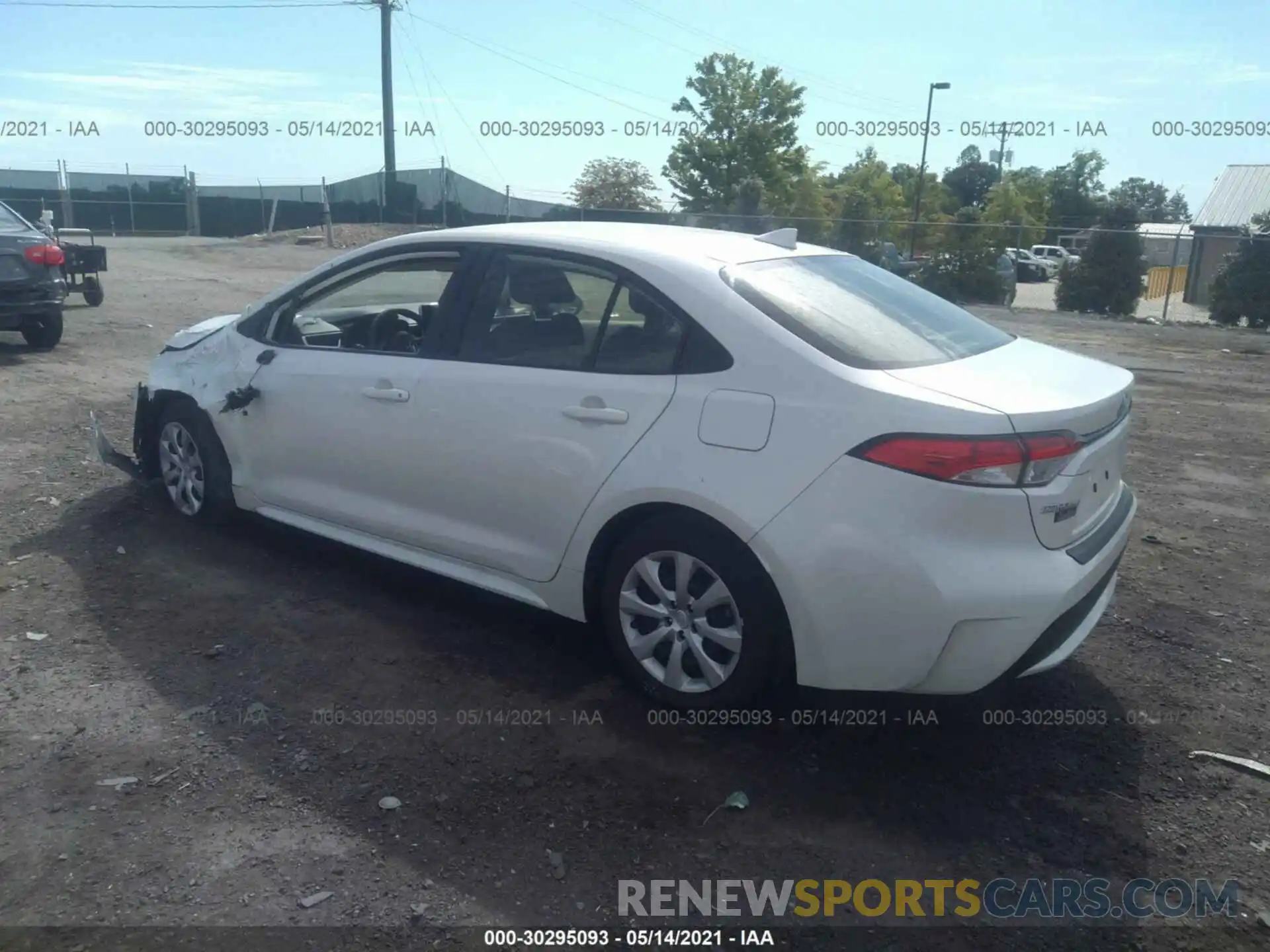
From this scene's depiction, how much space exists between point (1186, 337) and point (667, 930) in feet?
60.0

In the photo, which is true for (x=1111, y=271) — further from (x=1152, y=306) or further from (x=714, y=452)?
(x=714, y=452)

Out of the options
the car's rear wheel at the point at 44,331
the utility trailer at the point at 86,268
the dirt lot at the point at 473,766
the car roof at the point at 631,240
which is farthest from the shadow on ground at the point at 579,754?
the utility trailer at the point at 86,268

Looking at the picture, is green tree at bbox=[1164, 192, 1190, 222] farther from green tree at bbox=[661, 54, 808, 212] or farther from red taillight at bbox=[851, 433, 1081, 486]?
red taillight at bbox=[851, 433, 1081, 486]

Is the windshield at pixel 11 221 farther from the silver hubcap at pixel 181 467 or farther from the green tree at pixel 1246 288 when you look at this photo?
the green tree at pixel 1246 288

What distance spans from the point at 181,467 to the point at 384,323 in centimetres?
153

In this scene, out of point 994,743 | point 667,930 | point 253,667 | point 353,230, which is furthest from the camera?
point 353,230

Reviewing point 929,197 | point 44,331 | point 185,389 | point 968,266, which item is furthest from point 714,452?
point 929,197

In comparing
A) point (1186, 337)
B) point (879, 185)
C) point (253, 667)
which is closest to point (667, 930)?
point (253, 667)

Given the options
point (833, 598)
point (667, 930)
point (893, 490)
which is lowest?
point (667, 930)

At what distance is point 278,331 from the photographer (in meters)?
5.16

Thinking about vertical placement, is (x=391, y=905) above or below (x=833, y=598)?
below

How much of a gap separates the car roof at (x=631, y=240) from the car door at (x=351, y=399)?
0.53ft

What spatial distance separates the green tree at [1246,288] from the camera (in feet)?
67.4

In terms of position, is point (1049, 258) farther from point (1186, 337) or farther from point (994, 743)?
point (994, 743)
